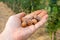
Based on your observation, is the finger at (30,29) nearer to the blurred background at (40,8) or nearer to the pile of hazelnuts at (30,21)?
the pile of hazelnuts at (30,21)

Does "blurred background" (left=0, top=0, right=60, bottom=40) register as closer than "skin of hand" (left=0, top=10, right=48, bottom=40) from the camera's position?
No

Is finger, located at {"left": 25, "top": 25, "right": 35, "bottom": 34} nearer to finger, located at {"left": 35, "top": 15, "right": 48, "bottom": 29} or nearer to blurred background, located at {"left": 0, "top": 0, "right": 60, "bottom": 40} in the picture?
finger, located at {"left": 35, "top": 15, "right": 48, "bottom": 29}

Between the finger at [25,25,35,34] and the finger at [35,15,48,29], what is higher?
the finger at [35,15,48,29]

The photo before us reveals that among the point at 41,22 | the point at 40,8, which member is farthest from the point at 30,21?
the point at 40,8

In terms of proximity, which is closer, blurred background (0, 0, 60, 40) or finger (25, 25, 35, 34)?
finger (25, 25, 35, 34)

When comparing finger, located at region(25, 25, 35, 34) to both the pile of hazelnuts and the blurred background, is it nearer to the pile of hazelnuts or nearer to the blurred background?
the pile of hazelnuts

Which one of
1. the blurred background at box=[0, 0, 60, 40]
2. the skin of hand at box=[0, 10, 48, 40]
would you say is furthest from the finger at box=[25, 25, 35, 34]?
the blurred background at box=[0, 0, 60, 40]

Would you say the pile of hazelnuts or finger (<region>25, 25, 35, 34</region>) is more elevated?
the pile of hazelnuts

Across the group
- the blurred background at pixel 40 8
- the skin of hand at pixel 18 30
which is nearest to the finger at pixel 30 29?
the skin of hand at pixel 18 30

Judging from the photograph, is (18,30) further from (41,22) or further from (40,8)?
(40,8)
